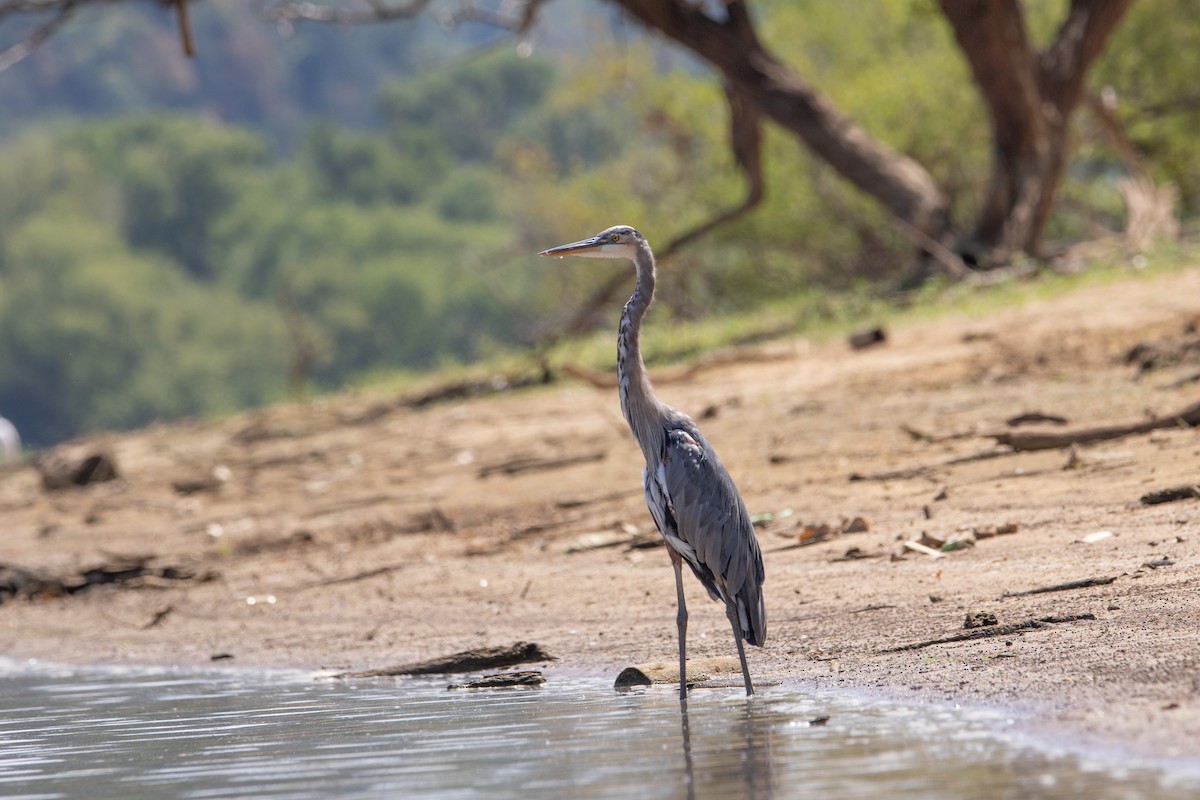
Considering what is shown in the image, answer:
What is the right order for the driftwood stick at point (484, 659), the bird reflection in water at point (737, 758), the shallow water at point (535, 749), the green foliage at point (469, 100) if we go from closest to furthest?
1. the shallow water at point (535, 749)
2. the bird reflection in water at point (737, 758)
3. the driftwood stick at point (484, 659)
4. the green foliage at point (469, 100)

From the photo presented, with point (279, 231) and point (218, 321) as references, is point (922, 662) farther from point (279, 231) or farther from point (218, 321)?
point (279, 231)

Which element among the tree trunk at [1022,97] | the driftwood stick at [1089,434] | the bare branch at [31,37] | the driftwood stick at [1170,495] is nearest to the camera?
the driftwood stick at [1170,495]

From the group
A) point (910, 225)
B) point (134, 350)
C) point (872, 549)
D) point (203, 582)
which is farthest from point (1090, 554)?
point (134, 350)

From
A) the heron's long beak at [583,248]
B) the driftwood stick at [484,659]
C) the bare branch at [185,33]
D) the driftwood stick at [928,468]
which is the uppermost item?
the bare branch at [185,33]

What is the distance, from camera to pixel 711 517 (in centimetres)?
560

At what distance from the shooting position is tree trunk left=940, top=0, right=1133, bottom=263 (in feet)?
43.8

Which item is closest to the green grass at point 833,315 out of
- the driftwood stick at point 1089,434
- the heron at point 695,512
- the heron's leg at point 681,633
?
the driftwood stick at point 1089,434

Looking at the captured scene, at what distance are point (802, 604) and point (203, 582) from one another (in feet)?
11.9

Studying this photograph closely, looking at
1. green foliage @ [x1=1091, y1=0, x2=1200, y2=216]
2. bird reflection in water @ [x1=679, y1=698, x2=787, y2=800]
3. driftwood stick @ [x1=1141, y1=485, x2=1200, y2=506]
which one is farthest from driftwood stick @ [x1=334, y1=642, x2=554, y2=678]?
green foliage @ [x1=1091, y1=0, x2=1200, y2=216]

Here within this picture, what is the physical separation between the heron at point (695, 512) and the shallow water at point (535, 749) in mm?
250

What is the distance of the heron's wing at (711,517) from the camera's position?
5.56m

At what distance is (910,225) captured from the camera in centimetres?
1440

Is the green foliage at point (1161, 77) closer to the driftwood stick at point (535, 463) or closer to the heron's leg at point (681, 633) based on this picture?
the driftwood stick at point (535, 463)

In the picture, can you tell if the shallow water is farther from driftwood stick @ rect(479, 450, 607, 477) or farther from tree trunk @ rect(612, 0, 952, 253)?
tree trunk @ rect(612, 0, 952, 253)
